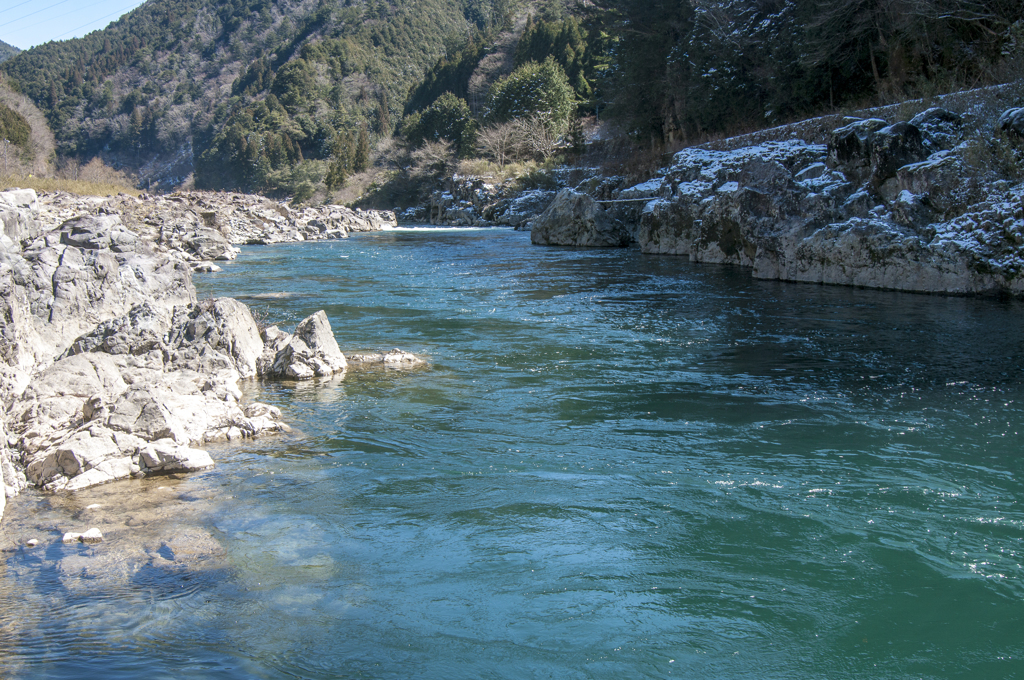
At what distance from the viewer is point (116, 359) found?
8.29 meters

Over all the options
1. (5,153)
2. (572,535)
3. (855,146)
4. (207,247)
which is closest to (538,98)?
(5,153)

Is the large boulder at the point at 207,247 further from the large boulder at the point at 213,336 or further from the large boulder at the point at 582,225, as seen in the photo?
the large boulder at the point at 213,336

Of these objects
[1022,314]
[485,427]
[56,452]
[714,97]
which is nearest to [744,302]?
[1022,314]

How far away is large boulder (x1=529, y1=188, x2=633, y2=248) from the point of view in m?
31.3

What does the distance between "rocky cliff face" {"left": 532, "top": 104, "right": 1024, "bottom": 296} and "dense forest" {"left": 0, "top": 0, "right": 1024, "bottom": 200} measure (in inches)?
114

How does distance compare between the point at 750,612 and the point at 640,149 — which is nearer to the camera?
the point at 750,612

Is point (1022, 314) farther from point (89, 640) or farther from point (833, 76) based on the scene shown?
point (833, 76)

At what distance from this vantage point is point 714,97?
107 feet

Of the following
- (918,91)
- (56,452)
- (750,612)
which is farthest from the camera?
(918,91)

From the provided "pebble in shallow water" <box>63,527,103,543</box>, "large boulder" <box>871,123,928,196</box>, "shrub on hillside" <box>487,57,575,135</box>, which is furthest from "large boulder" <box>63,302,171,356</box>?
"shrub on hillside" <box>487,57,575,135</box>

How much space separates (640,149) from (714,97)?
10946mm

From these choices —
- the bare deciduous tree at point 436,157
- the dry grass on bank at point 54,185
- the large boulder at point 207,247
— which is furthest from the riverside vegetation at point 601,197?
the dry grass on bank at point 54,185

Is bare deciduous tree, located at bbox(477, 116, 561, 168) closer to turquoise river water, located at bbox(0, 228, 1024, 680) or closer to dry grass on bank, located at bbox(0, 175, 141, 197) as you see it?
dry grass on bank, located at bbox(0, 175, 141, 197)

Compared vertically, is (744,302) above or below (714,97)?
below
